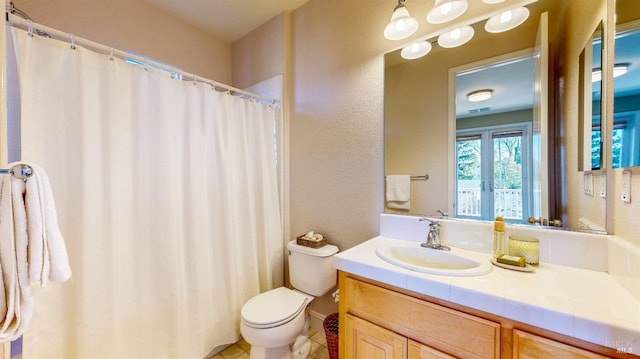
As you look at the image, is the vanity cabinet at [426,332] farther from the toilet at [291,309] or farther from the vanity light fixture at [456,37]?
the vanity light fixture at [456,37]

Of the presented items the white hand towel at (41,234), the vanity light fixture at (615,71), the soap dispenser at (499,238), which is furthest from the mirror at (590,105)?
the white hand towel at (41,234)

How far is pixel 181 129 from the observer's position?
1.50m

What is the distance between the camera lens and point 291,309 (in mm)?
1456

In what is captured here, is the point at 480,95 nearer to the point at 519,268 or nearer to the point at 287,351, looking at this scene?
the point at 519,268

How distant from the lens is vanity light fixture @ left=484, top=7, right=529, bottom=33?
3.72 feet

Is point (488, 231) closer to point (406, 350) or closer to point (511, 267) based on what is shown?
point (511, 267)

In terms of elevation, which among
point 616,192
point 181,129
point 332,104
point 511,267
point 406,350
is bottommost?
point 406,350

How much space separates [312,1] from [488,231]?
6.52ft

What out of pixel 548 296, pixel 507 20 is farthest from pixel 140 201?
pixel 507 20

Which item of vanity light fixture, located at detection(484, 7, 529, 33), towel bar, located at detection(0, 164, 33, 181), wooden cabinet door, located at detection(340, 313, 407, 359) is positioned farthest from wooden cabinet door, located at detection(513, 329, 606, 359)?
towel bar, located at detection(0, 164, 33, 181)

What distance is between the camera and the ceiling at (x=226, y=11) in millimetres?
1874

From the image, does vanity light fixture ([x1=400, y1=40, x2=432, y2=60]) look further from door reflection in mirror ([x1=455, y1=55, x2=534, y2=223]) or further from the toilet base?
the toilet base

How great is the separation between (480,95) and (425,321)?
3.71 feet

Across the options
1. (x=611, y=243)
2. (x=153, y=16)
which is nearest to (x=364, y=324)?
(x=611, y=243)
